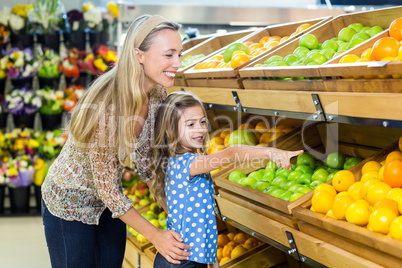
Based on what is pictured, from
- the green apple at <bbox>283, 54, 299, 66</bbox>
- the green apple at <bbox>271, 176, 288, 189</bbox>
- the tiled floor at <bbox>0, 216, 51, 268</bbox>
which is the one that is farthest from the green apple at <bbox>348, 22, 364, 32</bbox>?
the tiled floor at <bbox>0, 216, 51, 268</bbox>

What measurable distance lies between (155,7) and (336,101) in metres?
4.22

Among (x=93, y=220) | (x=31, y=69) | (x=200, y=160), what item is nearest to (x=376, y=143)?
(x=200, y=160)

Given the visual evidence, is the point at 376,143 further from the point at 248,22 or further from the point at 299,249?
the point at 248,22

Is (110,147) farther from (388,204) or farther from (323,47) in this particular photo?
(323,47)

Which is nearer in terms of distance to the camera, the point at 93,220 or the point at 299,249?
the point at 299,249

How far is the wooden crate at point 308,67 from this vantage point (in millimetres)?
1746

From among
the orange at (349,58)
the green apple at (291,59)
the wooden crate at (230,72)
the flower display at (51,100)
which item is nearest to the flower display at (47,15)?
the flower display at (51,100)

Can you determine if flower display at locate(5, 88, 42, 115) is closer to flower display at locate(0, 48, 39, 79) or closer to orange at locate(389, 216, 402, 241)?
flower display at locate(0, 48, 39, 79)

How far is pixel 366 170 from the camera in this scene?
5.76ft

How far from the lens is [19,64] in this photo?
5242 mm

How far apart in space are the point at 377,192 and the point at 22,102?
14.8 ft

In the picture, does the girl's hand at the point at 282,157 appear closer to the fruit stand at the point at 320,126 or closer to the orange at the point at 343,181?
the fruit stand at the point at 320,126

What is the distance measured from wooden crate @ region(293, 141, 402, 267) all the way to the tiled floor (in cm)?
291

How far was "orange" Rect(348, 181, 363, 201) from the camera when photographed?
1.65m
